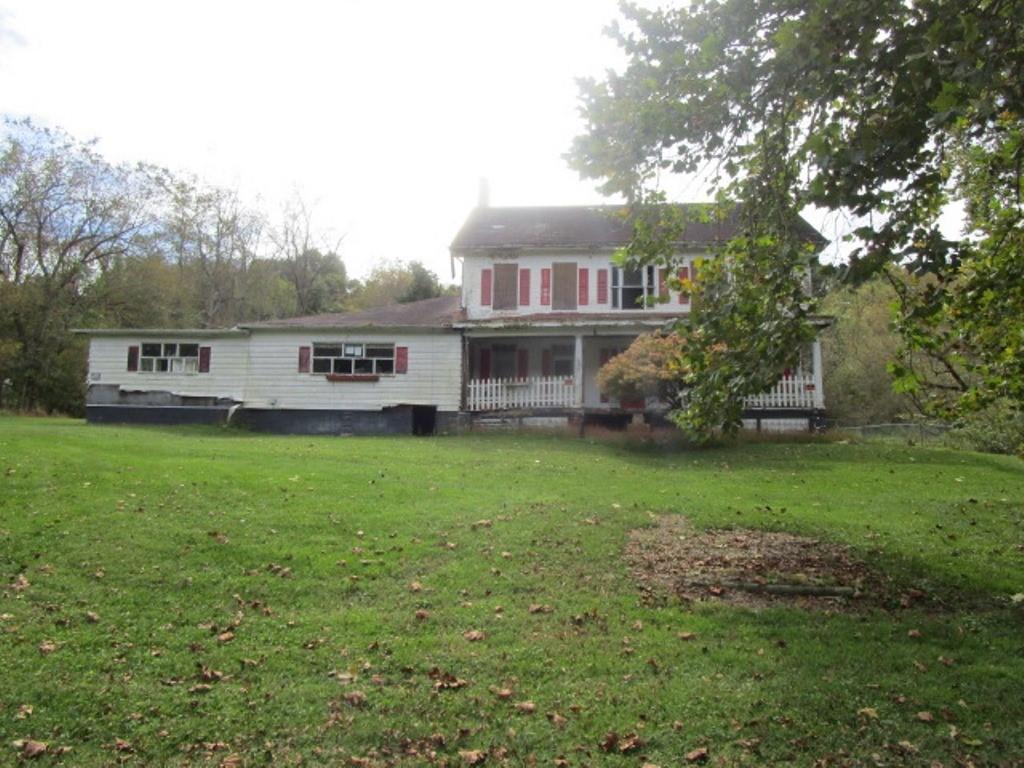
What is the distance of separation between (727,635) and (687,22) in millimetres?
5451

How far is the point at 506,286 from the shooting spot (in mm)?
24641

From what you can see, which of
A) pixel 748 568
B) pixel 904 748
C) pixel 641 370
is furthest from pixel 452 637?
pixel 641 370

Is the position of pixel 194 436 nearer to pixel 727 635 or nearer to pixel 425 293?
pixel 727 635

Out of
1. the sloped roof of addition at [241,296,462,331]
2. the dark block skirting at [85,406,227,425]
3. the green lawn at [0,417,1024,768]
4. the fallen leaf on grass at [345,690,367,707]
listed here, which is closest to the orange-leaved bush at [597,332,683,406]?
the sloped roof of addition at [241,296,462,331]

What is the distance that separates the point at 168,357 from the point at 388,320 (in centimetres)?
Answer: 737

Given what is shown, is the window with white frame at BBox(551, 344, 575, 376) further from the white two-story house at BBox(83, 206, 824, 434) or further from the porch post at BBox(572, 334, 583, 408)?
the porch post at BBox(572, 334, 583, 408)

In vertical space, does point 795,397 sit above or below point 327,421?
above

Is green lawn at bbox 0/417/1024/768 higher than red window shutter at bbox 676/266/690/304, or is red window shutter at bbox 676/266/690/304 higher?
red window shutter at bbox 676/266/690/304

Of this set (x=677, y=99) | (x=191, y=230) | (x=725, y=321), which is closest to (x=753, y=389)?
(x=725, y=321)

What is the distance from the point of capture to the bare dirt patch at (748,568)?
6.64m

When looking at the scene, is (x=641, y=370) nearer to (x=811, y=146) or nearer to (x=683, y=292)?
(x=683, y=292)

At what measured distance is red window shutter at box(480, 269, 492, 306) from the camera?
971 inches

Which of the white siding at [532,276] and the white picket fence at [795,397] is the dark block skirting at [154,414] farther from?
the white picket fence at [795,397]

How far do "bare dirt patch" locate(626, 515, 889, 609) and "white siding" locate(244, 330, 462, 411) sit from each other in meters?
15.3
